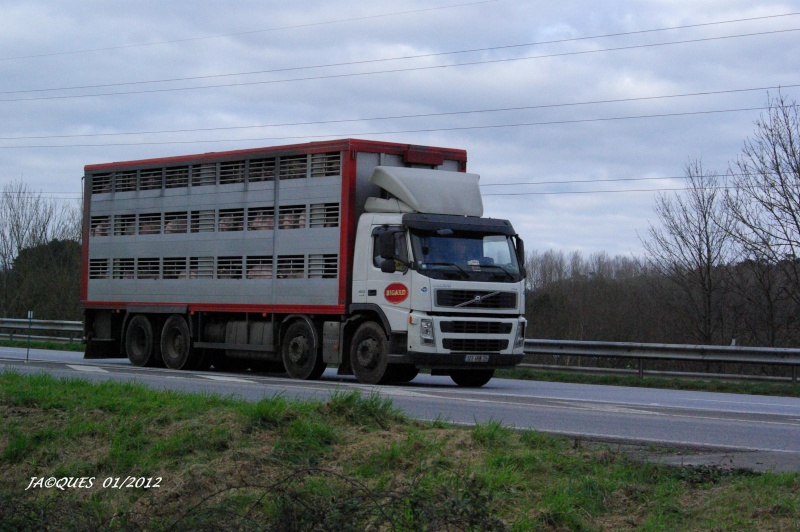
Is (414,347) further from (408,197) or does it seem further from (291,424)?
(291,424)

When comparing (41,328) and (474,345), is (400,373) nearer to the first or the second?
(474,345)

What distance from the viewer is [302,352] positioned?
18406mm

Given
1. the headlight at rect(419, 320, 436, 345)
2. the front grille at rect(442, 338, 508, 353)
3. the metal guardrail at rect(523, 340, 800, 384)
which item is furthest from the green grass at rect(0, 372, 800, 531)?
the metal guardrail at rect(523, 340, 800, 384)

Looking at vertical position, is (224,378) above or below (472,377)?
below

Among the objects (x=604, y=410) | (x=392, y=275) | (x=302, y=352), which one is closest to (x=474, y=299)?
(x=392, y=275)

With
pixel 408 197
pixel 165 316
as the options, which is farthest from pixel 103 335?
pixel 408 197

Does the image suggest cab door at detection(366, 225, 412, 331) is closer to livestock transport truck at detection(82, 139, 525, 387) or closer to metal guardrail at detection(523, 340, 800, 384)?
livestock transport truck at detection(82, 139, 525, 387)

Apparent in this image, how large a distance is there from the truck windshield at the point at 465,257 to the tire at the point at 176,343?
6312 mm

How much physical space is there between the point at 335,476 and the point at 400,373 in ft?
36.0

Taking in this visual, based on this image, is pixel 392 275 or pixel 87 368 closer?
pixel 392 275

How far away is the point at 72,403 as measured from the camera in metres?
9.84

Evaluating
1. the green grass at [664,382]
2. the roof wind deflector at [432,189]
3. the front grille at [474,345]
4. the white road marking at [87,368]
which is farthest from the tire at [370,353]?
the green grass at [664,382]

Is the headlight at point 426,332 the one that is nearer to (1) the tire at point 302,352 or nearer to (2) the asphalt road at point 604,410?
(2) the asphalt road at point 604,410

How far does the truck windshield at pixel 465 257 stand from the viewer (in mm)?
16547
